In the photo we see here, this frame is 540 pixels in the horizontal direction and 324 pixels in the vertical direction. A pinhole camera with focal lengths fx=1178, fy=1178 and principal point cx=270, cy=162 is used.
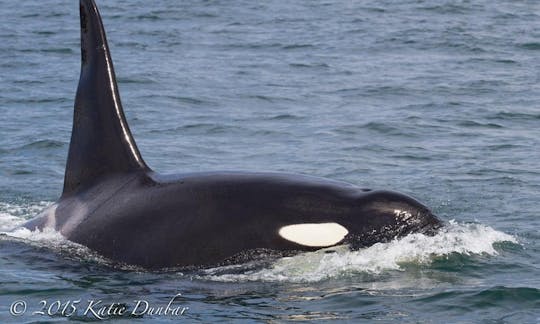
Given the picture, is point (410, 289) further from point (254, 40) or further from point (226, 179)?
point (254, 40)

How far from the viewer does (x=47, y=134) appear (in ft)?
61.5

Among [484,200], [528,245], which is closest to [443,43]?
[484,200]

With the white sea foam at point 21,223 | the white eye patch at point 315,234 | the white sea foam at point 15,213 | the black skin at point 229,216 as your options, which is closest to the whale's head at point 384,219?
the black skin at point 229,216

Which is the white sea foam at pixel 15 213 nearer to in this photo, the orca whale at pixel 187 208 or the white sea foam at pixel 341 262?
the orca whale at pixel 187 208

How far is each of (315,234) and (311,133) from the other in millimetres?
8971

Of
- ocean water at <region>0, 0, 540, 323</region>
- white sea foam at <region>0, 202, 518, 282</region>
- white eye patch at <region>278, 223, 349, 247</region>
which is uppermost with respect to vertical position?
white eye patch at <region>278, 223, 349, 247</region>

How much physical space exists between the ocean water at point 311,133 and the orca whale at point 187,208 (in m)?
0.17

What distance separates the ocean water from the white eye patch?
166 mm

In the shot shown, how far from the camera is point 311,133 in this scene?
18.5 m

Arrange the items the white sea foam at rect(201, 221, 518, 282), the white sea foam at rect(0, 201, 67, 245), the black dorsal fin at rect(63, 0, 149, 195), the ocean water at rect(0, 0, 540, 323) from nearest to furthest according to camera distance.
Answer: the ocean water at rect(0, 0, 540, 323) → the white sea foam at rect(201, 221, 518, 282) → the black dorsal fin at rect(63, 0, 149, 195) → the white sea foam at rect(0, 201, 67, 245)

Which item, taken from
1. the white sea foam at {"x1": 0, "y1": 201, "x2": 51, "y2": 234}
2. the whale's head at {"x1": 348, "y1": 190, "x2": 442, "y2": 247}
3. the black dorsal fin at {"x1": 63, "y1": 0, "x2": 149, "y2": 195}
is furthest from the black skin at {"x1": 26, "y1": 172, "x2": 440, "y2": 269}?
the white sea foam at {"x1": 0, "y1": 201, "x2": 51, "y2": 234}

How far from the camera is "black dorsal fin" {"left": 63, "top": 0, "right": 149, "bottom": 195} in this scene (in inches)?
422

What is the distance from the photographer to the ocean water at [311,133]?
9.31m

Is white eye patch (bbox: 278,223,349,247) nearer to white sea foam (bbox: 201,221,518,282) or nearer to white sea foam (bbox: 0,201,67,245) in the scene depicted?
white sea foam (bbox: 201,221,518,282)
